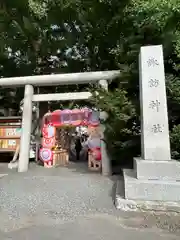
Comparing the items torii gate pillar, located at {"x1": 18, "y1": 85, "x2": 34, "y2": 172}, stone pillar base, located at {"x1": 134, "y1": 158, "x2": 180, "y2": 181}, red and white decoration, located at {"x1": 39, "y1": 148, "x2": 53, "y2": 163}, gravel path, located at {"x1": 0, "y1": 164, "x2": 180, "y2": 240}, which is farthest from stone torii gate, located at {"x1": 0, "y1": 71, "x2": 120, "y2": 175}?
stone pillar base, located at {"x1": 134, "y1": 158, "x2": 180, "y2": 181}

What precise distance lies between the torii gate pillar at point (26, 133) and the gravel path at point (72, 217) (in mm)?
2085

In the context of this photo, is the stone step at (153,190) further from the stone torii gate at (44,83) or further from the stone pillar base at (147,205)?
the stone torii gate at (44,83)

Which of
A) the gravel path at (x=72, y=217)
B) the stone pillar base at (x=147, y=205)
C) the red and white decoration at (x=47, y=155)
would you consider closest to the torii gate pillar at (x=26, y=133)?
the red and white decoration at (x=47, y=155)

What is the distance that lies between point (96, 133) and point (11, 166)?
335cm

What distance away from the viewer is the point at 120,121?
245 inches

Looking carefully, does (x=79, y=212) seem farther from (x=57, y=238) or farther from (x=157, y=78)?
(x=157, y=78)

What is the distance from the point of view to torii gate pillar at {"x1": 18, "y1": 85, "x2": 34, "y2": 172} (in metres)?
7.81

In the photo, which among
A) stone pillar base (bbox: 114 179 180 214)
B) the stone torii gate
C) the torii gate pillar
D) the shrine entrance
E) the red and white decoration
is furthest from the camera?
the red and white decoration

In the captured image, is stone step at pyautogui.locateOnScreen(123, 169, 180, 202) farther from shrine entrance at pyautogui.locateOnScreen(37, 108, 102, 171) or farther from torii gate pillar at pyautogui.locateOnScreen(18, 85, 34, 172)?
torii gate pillar at pyautogui.locateOnScreen(18, 85, 34, 172)

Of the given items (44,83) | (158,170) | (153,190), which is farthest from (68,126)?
(153,190)

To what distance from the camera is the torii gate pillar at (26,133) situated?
7809 mm

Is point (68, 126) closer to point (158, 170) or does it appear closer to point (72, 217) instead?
point (158, 170)

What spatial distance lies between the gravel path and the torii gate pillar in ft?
6.84

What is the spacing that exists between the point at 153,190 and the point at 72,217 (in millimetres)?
1460
